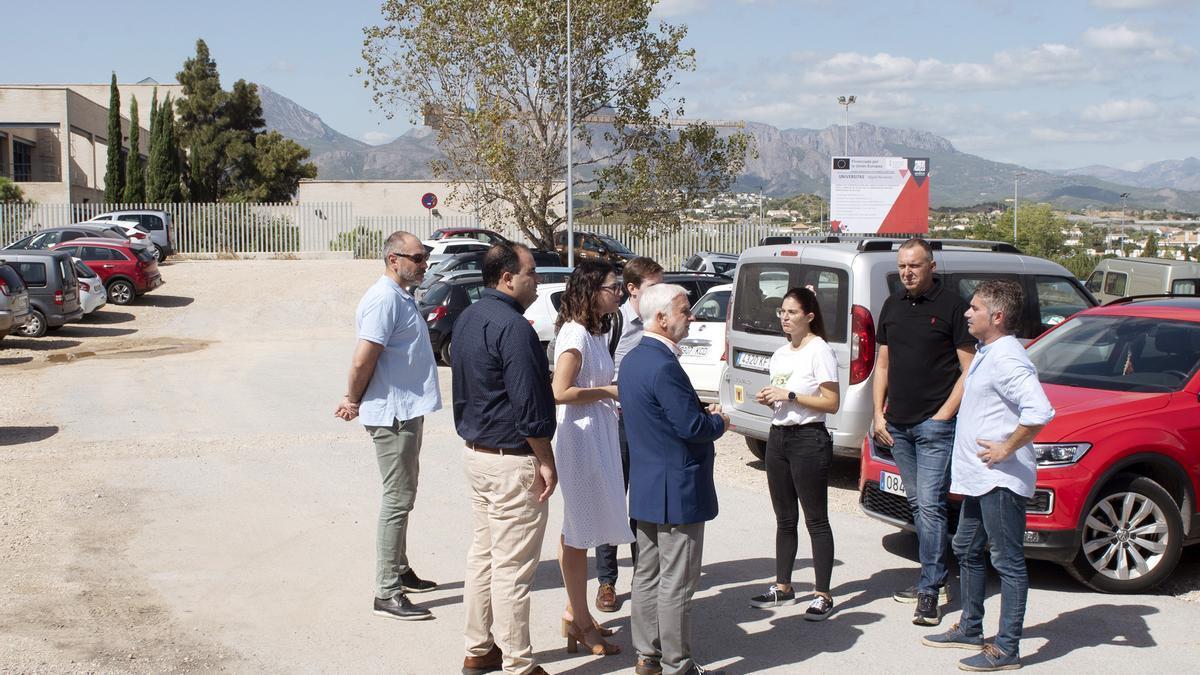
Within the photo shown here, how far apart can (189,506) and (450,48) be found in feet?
80.8

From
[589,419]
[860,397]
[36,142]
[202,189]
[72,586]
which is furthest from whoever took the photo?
[202,189]

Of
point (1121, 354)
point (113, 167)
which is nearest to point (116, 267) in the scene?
point (113, 167)

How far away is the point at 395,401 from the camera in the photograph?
6121mm

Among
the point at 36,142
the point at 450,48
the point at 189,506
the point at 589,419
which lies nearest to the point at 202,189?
the point at 36,142

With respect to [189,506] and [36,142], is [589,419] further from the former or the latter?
[36,142]

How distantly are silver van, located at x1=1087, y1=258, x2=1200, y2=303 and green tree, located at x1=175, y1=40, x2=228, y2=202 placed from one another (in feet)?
162

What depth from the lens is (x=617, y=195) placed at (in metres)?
32.9

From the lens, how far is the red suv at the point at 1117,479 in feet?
20.9

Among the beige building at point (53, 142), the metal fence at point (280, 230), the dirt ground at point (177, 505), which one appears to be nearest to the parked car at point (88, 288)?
the dirt ground at point (177, 505)

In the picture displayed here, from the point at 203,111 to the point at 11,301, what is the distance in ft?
151

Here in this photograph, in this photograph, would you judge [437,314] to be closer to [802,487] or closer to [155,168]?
[802,487]

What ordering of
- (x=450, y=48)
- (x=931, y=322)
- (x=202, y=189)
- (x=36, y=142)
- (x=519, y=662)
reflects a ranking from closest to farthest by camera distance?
1. (x=519, y=662)
2. (x=931, y=322)
3. (x=450, y=48)
4. (x=36, y=142)
5. (x=202, y=189)

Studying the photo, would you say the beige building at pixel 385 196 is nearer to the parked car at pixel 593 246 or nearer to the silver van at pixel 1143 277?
the parked car at pixel 593 246

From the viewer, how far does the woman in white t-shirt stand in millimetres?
6004
